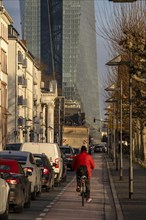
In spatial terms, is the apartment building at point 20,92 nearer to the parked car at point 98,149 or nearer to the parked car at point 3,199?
the parked car at point 98,149

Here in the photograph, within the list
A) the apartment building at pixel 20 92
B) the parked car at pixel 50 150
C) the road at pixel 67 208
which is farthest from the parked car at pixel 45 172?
the apartment building at pixel 20 92

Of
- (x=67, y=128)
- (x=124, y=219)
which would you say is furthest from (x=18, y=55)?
(x=124, y=219)

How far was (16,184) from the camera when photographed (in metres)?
23.8

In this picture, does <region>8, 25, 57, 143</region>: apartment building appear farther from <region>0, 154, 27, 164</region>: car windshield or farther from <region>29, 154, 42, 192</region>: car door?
<region>0, 154, 27, 164</region>: car windshield

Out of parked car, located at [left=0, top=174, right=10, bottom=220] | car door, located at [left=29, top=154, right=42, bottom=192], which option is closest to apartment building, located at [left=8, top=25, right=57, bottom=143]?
car door, located at [left=29, top=154, right=42, bottom=192]

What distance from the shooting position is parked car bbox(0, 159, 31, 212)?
23.7 meters

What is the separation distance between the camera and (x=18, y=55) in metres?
111

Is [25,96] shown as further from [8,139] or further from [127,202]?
[127,202]

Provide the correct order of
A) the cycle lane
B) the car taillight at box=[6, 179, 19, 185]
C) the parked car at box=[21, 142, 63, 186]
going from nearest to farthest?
1. the car taillight at box=[6, 179, 19, 185]
2. the cycle lane
3. the parked car at box=[21, 142, 63, 186]

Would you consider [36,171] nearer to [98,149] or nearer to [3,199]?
[3,199]

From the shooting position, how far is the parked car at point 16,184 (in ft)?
77.9

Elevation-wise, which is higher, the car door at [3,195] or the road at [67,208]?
the car door at [3,195]

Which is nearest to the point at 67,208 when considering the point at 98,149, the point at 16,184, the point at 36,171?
the point at 16,184

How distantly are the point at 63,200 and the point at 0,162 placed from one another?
6400 millimetres
